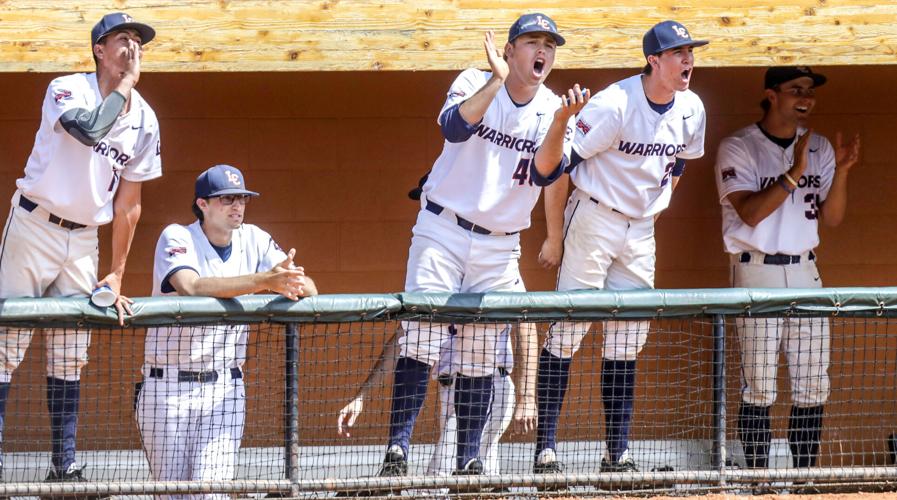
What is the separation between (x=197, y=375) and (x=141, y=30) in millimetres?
1161

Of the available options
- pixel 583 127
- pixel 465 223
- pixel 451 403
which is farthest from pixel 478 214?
pixel 451 403

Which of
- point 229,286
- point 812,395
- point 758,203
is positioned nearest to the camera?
point 229,286

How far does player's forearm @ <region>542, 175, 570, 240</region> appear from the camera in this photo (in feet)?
14.0

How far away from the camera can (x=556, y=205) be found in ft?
14.2

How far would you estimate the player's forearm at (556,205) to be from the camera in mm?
4273

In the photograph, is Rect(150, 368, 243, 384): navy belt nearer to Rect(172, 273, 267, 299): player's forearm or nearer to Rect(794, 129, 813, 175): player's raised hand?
Rect(172, 273, 267, 299): player's forearm

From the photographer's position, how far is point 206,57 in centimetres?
438

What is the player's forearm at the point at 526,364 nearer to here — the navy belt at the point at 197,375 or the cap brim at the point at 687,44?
the navy belt at the point at 197,375

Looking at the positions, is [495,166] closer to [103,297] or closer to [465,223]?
[465,223]

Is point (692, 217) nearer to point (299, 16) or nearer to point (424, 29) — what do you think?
point (424, 29)

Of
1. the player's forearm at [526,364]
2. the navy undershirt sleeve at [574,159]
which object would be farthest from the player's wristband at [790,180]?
the player's forearm at [526,364]

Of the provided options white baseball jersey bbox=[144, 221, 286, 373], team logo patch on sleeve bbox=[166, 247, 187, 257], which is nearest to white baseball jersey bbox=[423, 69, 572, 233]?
white baseball jersey bbox=[144, 221, 286, 373]

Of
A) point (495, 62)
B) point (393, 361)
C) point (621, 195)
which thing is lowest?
point (393, 361)

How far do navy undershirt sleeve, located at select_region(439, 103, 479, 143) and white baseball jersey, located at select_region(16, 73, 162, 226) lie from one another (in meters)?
1.08
